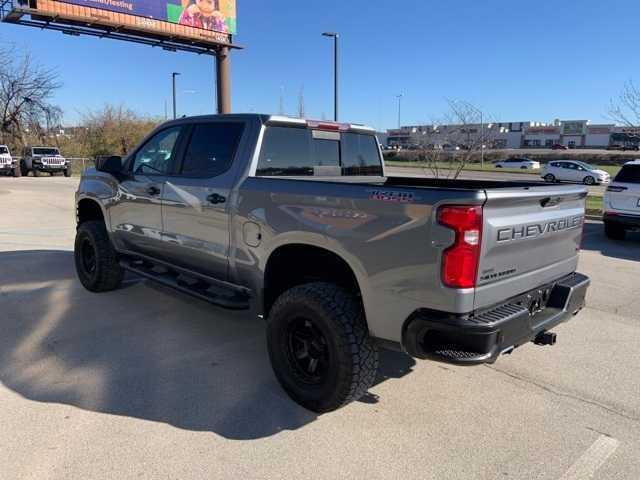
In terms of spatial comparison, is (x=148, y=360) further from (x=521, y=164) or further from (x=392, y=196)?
(x=521, y=164)

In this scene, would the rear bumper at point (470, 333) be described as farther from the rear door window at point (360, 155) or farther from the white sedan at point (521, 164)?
the white sedan at point (521, 164)

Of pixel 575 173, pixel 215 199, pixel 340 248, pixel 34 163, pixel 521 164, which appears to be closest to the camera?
pixel 340 248

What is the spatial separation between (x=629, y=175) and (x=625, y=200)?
51cm

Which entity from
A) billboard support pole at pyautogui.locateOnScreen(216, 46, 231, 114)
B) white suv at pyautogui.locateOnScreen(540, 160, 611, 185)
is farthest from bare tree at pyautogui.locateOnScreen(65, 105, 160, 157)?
white suv at pyautogui.locateOnScreen(540, 160, 611, 185)

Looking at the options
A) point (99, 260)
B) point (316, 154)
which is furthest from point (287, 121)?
point (99, 260)

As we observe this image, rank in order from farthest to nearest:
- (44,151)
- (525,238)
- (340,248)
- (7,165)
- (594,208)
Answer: (44,151) < (7,165) < (594,208) < (340,248) < (525,238)

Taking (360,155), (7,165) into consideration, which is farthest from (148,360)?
(7,165)

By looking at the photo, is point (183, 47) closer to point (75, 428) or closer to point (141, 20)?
point (141, 20)

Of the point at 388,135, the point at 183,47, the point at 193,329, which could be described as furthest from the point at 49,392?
the point at 388,135

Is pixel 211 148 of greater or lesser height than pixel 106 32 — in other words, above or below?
below

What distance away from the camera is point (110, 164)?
5.07 meters

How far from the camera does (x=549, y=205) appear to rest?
3117 mm

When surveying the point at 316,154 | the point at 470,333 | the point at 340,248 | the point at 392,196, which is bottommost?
the point at 470,333

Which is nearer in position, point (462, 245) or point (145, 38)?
point (462, 245)
